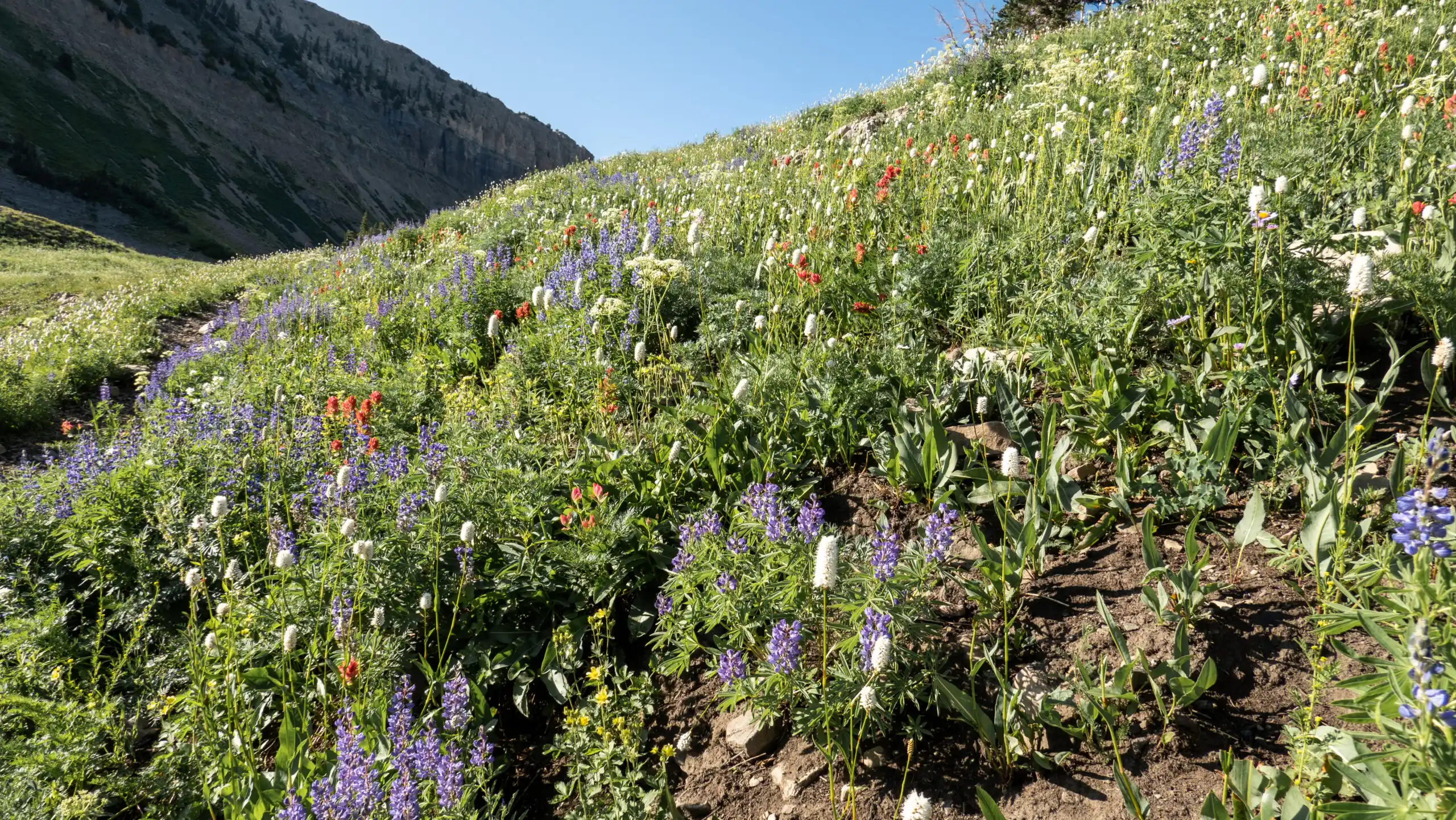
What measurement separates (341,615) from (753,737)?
156 centimetres

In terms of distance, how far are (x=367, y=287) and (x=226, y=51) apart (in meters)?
98.6

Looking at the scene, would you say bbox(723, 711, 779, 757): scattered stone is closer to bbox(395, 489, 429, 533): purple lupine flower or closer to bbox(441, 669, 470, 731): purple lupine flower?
bbox(441, 669, 470, 731): purple lupine flower

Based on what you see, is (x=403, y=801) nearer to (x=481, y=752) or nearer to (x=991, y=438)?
(x=481, y=752)

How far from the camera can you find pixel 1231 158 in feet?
10.0

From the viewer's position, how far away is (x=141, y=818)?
219 cm

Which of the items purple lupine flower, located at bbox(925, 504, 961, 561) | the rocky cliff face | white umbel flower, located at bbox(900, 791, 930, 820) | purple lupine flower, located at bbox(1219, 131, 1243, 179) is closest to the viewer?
white umbel flower, located at bbox(900, 791, 930, 820)

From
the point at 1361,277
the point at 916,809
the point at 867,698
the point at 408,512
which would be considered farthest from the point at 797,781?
the point at 1361,277

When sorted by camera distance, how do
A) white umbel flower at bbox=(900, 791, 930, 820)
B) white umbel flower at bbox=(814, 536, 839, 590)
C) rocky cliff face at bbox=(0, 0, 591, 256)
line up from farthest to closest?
1. rocky cliff face at bbox=(0, 0, 591, 256)
2. white umbel flower at bbox=(814, 536, 839, 590)
3. white umbel flower at bbox=(900, 791, 930, 820)

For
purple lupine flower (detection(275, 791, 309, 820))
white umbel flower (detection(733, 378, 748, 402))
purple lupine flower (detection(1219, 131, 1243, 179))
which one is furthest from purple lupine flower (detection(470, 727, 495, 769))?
purple lupine flower (detection(1219, 131, 1243, 179))

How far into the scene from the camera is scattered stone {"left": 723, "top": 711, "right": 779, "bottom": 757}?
2285mm

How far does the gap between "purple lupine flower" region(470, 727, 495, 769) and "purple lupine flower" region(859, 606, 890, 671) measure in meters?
1.18

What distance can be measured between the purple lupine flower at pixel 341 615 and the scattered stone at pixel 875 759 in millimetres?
1836

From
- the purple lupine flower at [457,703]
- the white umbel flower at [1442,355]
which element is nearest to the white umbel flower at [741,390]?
the purple lupine flower at [457,703]

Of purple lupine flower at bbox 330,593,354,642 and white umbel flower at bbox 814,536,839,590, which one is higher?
purple lupine flower at bbox 330,593,354,642
